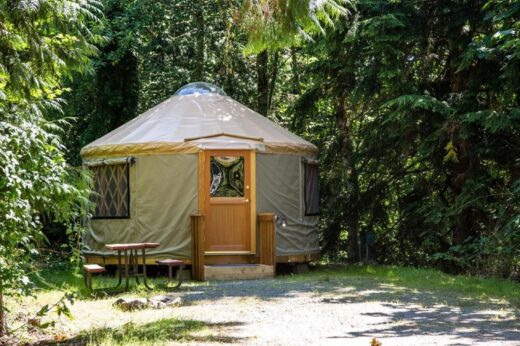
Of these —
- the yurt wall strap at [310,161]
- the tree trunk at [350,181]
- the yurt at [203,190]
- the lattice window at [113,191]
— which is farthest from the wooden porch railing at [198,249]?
the tree trunk at [350,181]

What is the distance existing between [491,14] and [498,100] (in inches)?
48.4

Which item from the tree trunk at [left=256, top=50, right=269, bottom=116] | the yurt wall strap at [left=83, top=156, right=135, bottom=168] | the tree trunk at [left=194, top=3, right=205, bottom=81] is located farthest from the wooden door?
the tree trunk at [left=256, top=50, right=269, bottom=116]

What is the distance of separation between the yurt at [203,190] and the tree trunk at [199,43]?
2.52 meters

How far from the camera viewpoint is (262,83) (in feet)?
43.6

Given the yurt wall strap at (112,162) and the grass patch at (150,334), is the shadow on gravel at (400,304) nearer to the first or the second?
the grass patch at (150,334)

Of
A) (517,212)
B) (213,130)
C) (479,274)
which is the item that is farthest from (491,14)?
(213,130)

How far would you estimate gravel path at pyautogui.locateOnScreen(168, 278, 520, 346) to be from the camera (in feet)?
16.7

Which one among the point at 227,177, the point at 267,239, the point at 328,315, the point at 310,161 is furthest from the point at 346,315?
the point at 310,161

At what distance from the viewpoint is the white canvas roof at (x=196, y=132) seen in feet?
30.7

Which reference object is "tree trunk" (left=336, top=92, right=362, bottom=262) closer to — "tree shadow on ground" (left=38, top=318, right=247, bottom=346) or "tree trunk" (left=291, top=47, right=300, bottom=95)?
"tree trunk" (left=291, top=47, right=300, bottom=95)

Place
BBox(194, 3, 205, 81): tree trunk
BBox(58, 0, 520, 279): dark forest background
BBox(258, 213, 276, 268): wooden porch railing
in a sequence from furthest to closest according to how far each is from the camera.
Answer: BBox(194, 3, 205, 81): tree trunk, BBox(258, 213, 276, 268): wooden porch railing, BBox(58, 0, 520, 279): dark forest background

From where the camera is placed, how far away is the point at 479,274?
8750mm

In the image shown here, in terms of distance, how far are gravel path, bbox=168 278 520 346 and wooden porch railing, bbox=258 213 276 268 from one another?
43.8 inches

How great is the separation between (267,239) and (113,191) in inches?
79.3
